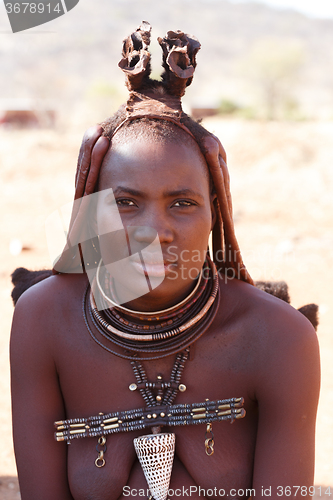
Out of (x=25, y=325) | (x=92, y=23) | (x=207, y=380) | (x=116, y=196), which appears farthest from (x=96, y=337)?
(x=92, y=23)

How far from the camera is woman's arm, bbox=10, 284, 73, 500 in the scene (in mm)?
1978

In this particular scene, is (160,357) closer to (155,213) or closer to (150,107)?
(155,213)

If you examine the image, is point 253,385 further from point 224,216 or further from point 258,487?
point 224,216

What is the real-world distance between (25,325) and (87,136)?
75 centimetres

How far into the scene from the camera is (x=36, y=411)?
2.00 metres

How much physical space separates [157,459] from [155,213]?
0.85 metres

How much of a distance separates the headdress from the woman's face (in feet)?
0.16

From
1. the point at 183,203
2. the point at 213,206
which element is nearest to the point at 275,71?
the point at 213,206

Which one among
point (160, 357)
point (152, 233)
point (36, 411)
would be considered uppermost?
point (152, 233)

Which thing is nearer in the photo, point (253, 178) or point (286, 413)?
point (286, 413)

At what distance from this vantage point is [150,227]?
170 cm

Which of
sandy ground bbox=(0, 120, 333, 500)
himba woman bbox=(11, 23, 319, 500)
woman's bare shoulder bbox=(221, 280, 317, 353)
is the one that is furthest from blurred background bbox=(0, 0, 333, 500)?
woman's bare shoulder bbox=(221, 280, 317, 353)

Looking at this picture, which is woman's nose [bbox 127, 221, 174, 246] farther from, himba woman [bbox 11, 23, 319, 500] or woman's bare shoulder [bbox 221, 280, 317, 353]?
woman's bare shoulder [bbox 221, 280, 317, 353]

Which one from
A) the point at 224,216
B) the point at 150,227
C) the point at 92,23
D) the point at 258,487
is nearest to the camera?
the point at 150,227
